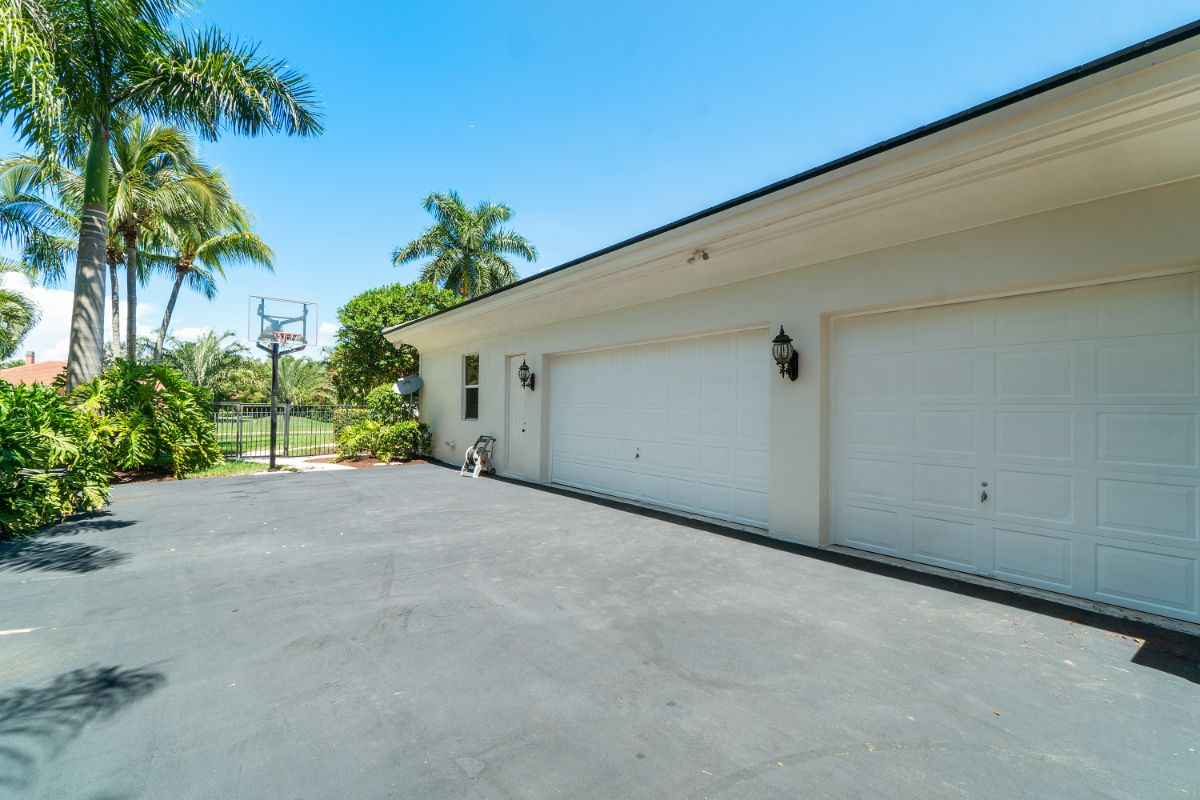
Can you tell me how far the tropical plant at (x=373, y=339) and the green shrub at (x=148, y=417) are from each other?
21.2 feet

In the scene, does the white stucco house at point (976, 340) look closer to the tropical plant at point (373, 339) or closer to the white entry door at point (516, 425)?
the white entry door at point (516, 425)

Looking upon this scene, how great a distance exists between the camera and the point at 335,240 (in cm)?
1531

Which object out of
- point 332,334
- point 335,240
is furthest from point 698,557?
point 332,334

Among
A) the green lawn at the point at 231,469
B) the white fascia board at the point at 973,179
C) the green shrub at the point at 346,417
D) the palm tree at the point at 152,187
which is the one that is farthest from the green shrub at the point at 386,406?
the white fascia board at the point at 973,179

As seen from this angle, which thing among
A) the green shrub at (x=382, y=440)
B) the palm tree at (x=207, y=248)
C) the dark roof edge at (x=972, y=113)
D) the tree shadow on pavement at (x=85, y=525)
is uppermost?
the palm tree at (x=207, y=248)

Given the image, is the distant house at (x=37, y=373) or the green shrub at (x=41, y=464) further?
the distant house at (x=37, y=373)

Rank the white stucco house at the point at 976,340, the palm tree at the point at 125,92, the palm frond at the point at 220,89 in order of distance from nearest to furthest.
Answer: the white stucco house at the point at 976,340, the palm tree at the point at 125,92, the palm frond at the point at 220,89

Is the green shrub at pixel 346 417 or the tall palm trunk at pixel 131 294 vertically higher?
the tall palm trunk at pixel 131 294

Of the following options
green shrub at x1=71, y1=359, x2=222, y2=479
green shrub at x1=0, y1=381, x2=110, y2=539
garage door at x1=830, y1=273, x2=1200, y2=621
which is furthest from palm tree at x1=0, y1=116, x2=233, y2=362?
garage door at x1=830, y1=273, x2=1200, y2=621

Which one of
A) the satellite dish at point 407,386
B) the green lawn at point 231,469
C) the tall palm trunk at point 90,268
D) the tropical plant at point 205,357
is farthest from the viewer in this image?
the tropical plant at point 205,357

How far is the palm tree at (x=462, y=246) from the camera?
22.2 meters

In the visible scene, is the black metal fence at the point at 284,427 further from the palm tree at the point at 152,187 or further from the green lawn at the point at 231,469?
the palm tree at the point at 152,187

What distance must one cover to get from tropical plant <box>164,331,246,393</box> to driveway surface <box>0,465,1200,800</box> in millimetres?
21865

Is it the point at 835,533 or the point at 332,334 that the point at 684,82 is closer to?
the point at 835,533
